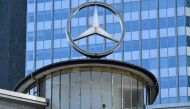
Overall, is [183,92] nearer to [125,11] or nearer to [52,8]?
[125,11]

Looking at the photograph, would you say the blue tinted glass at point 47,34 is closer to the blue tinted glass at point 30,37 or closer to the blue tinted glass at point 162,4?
the blue tinted glass at point 30,37

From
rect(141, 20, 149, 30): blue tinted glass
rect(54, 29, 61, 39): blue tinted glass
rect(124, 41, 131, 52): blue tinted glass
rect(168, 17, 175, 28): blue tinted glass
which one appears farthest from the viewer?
rect(54, 29, 61, 39): blue tinted glass

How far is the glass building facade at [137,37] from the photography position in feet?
428

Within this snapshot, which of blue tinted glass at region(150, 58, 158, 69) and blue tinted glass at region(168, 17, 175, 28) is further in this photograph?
blue tinted glass at region(168, 17, 175, 28)

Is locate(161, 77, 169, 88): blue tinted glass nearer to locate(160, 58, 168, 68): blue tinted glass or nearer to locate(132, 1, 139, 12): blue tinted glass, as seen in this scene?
locate(160, 58, 168, 68): blue tinted glass

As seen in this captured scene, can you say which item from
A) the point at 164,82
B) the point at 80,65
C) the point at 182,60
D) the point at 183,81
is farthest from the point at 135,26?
the point at 80,65

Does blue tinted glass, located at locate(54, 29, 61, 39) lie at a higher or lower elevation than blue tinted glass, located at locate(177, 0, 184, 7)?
lower

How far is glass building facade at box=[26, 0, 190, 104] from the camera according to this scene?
130 metres

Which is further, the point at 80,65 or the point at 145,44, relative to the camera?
the point at 145,44

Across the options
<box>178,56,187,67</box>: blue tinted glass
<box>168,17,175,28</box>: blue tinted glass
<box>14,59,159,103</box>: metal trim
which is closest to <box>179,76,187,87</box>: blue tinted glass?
<box>178,56,187,67</box>: blue tinted glass

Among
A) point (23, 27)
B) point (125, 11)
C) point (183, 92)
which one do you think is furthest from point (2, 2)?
point (183, 92)

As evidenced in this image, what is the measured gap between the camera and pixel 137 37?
133m

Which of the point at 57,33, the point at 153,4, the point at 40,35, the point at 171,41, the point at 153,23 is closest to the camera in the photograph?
the point at 171,41

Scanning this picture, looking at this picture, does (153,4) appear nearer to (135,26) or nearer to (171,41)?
(135,26)
